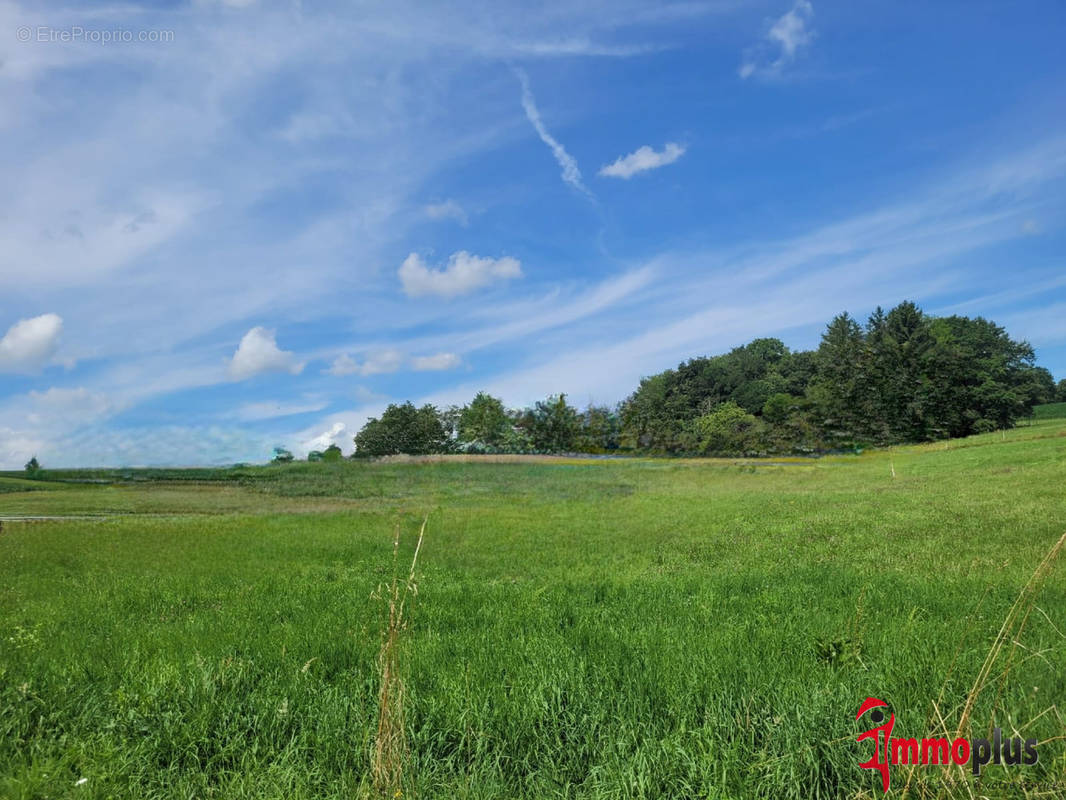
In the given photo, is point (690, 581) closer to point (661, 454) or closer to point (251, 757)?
point (251, 757)

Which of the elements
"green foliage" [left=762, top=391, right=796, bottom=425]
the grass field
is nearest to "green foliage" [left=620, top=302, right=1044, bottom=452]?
"green foliage" [left=762, top=391, right=796, bottom=425]

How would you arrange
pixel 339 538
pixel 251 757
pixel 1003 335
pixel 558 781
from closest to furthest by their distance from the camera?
pixel 558 781, pixel 251 757, pixel 339 538, pixel 1003 335

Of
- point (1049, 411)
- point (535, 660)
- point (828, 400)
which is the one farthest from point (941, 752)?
point (1049, 411)

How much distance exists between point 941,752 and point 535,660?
282 cm

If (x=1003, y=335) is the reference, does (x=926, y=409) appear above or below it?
below

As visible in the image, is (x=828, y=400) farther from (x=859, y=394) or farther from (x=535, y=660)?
(x=535, y=660)

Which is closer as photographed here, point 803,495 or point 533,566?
point 533,566

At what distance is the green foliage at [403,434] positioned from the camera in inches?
914

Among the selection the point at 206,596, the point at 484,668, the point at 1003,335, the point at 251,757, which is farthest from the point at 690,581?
the point at 1003,335

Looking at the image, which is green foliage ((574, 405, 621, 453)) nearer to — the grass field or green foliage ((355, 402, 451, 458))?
green foliage ((355, 402, 451, 458))

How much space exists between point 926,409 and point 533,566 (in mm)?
63054

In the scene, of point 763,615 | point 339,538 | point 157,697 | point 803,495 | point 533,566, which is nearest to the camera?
point 157,697

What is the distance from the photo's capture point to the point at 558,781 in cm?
362

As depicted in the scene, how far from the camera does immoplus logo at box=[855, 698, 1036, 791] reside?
308cm
